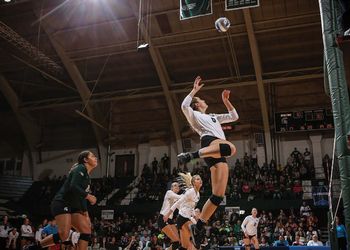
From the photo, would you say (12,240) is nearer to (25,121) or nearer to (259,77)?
(25,121)

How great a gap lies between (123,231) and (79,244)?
587 inches

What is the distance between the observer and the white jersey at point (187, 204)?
871 centimetres

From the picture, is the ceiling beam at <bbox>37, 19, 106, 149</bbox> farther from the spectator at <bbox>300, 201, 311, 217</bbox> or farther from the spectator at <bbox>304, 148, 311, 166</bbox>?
the spectator at <bbox>300, 201, 311, 217</bbox>

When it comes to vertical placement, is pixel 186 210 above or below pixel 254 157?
below

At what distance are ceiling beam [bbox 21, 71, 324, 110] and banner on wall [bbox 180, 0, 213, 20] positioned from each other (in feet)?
31.4

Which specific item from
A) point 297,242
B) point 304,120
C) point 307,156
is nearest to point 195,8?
point 297,242

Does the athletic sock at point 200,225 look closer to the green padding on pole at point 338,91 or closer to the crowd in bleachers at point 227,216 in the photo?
the green padding on pole at point 338,91

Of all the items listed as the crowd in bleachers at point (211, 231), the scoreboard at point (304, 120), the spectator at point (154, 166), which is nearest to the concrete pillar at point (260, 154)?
the scoreboard at point (304, 120)

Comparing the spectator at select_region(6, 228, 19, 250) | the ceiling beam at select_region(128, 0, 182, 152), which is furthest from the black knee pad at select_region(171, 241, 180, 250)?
the ceiling beam at select_region(128, 0, 182, 152)

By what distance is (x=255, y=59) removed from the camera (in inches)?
800

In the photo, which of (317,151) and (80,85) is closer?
(317,151)

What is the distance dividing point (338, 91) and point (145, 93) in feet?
62.1

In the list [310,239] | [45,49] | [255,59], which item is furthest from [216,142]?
[45,49]

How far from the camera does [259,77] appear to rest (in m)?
21.1
